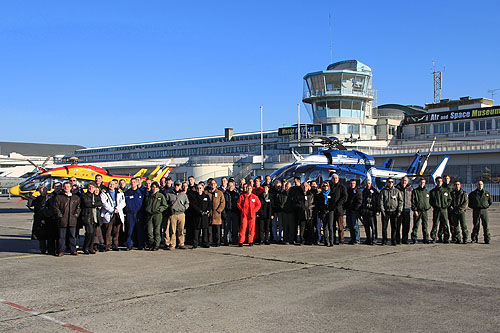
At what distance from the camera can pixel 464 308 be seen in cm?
618

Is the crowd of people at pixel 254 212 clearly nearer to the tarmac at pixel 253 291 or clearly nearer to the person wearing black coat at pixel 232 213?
the person wearing black coat at pixel 232 213

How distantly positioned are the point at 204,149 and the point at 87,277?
73.4 m

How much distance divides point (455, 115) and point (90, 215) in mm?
52022

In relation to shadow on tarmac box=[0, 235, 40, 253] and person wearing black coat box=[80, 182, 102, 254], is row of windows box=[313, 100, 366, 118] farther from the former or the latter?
person wearing black coat box=[80, 182, 102, 254]

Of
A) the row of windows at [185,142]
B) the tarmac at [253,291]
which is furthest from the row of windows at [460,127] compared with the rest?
the tarmac at [253,291]

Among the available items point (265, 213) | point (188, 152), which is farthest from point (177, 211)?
point (188, 152)

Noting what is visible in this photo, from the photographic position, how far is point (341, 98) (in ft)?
171

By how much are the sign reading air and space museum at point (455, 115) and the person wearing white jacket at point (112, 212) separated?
49686mm

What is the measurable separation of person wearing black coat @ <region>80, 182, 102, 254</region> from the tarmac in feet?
1.35

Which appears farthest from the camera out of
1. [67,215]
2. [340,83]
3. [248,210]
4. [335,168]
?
[340,83]

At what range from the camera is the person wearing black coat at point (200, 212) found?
12047mm

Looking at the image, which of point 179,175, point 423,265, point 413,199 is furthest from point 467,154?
point 423,265

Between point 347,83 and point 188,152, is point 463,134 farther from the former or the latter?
point 188,152

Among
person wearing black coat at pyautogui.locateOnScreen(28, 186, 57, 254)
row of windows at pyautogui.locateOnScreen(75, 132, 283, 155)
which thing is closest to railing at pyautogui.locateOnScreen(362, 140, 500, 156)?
row of windows at pyautogui.locateOnScreen(75, 132, 283, 155)
